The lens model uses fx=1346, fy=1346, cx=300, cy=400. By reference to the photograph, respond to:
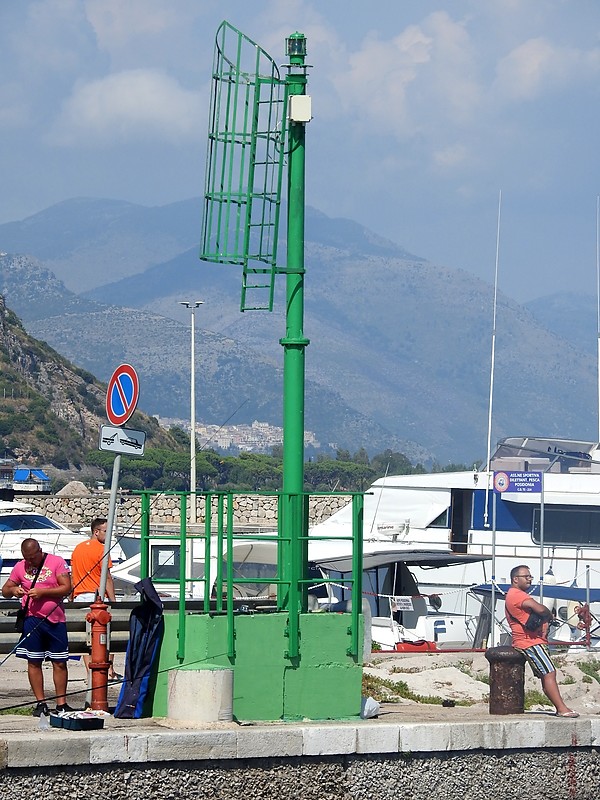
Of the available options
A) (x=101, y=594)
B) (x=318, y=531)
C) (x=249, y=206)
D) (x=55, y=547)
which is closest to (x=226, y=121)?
(x=249, y=206)

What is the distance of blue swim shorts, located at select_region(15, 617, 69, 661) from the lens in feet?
36.0

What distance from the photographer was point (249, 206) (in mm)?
12500

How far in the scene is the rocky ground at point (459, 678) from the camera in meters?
15.0

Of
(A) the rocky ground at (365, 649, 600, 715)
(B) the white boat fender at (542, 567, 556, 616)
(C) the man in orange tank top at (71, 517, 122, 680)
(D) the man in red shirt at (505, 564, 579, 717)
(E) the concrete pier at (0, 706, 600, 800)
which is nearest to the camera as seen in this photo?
(E) the concrete pier at (0, 706, 600, 800)

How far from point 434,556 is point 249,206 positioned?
15.0 meters

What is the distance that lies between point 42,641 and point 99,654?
2.15 ft

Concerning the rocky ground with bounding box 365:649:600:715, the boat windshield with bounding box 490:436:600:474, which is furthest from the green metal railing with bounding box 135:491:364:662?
the boat windshield with bounding box 490:436:600:474

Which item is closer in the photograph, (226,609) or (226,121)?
(226,609)

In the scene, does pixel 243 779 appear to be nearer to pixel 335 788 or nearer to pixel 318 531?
pixel 335 788

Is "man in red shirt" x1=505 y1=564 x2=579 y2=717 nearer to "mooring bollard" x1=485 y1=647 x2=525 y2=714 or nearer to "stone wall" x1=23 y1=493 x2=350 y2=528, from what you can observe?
"mooring bollard" x1=485 y1=647 x2=525 y2=714

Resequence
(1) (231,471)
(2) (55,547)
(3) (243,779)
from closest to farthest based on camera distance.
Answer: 1. (3) (243,779)
2. (2) (55,547)
3. (1) (231,471)

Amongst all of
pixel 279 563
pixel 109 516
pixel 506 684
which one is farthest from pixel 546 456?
pixel 109 516

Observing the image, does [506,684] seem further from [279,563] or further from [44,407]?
[44,407]

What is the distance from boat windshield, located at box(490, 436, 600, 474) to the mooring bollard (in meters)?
20.7
